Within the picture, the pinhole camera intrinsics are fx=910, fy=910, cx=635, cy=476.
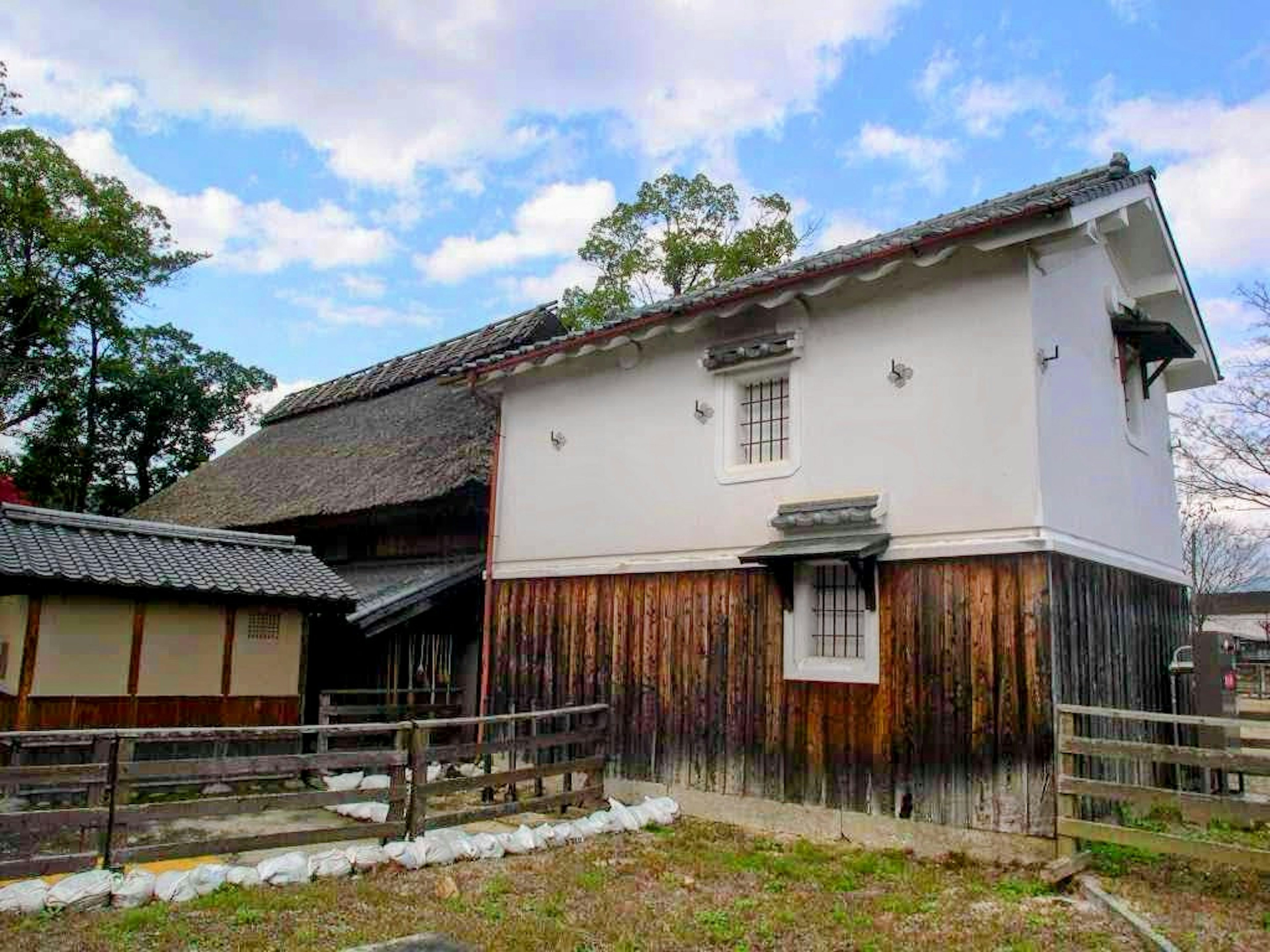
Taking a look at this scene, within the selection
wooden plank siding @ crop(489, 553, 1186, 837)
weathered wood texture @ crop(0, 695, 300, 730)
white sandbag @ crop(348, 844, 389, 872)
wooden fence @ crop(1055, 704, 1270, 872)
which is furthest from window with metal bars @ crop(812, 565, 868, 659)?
weathered wood texture @ crop(0, 695, 300, 730)

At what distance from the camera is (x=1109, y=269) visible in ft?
33.4

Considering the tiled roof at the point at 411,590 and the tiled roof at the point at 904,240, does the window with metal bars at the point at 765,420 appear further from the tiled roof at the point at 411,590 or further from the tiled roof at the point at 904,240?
the tiled roof at the point at 411,590

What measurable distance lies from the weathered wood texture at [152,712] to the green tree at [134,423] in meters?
22.4

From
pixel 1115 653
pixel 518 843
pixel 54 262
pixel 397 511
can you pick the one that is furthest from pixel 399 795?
pixel 54 262

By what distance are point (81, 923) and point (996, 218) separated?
26.8 feet

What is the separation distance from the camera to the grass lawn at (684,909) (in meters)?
5.29

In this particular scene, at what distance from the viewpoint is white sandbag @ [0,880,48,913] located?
17.9ft

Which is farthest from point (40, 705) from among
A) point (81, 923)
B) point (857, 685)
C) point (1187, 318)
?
point (1187, 318)

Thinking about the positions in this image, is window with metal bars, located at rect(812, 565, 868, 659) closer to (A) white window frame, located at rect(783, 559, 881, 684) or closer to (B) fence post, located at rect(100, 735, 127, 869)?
(A) white window frame, located at rect(783, 559, 881, 684)

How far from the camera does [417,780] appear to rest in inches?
294

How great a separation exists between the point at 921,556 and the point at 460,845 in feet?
15.2

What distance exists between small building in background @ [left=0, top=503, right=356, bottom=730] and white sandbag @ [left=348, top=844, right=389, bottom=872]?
4.85 m

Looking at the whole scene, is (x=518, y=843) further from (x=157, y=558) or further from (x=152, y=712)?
(x=157, y=558)

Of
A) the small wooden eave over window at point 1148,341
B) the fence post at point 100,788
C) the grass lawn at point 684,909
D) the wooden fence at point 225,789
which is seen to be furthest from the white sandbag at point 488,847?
the small wooden eave over window at point 1148,341
